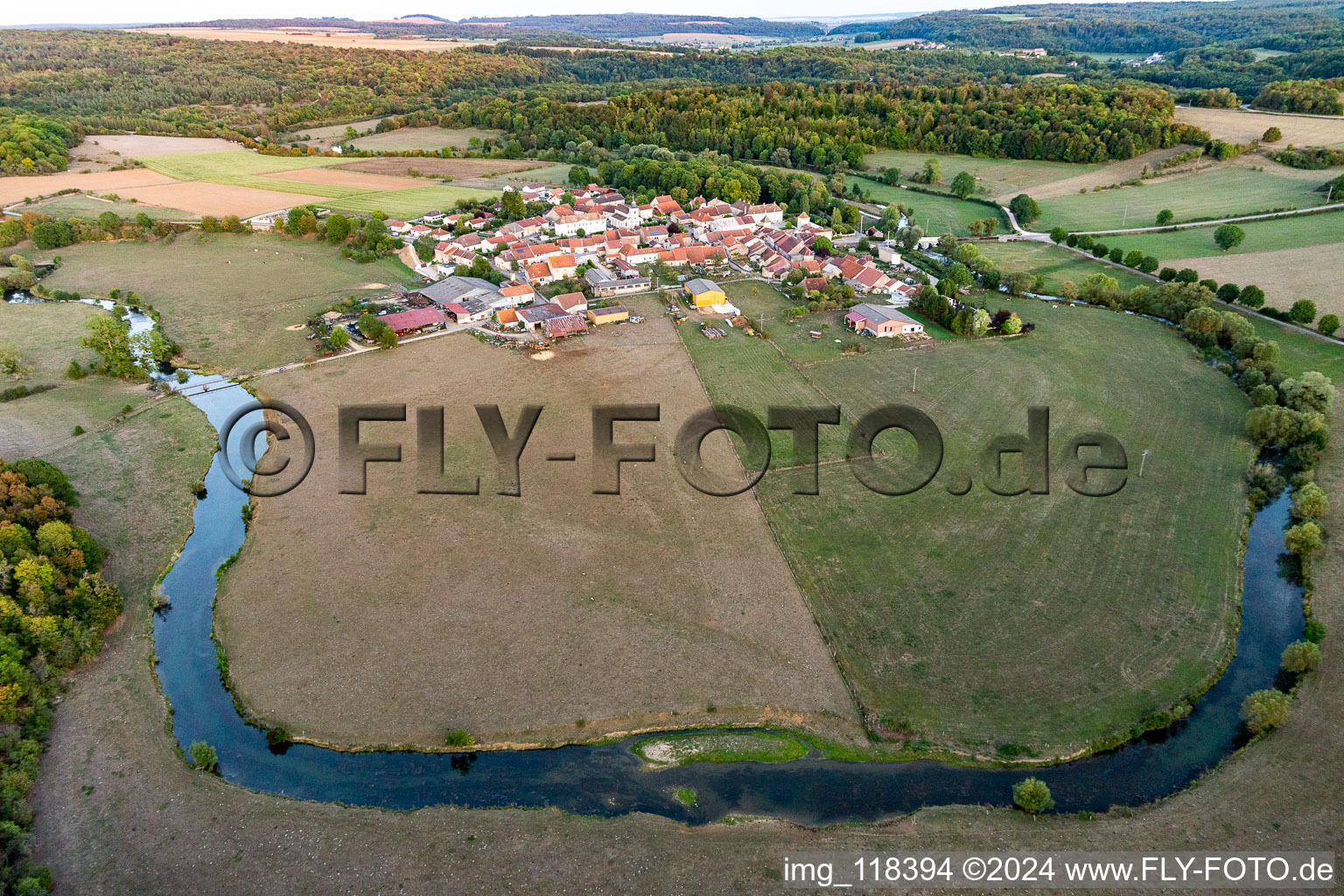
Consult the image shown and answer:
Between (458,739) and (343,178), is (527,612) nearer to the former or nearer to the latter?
(458,739)

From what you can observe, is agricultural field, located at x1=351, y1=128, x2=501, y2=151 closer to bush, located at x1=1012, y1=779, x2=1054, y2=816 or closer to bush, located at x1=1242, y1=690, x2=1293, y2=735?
bush, located at x1=1012, y1=779, x2=1054, y2=816

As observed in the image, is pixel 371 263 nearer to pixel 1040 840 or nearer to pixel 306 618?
pixel 306 618

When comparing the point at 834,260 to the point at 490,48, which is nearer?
the point at 834,260

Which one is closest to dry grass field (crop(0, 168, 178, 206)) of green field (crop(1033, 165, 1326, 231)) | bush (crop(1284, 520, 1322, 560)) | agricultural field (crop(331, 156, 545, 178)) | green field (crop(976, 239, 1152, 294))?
agricultural field (crop(331, 156, 545, 178))

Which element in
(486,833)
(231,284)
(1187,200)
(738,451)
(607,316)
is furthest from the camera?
(1187,200)

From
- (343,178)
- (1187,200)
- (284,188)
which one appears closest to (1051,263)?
(1187,200)

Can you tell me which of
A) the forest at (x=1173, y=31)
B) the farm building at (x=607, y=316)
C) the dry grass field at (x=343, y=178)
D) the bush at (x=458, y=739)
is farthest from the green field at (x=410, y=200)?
the forest at (x=1173, y=31)

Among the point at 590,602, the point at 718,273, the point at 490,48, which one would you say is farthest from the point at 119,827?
the point at 490,48
